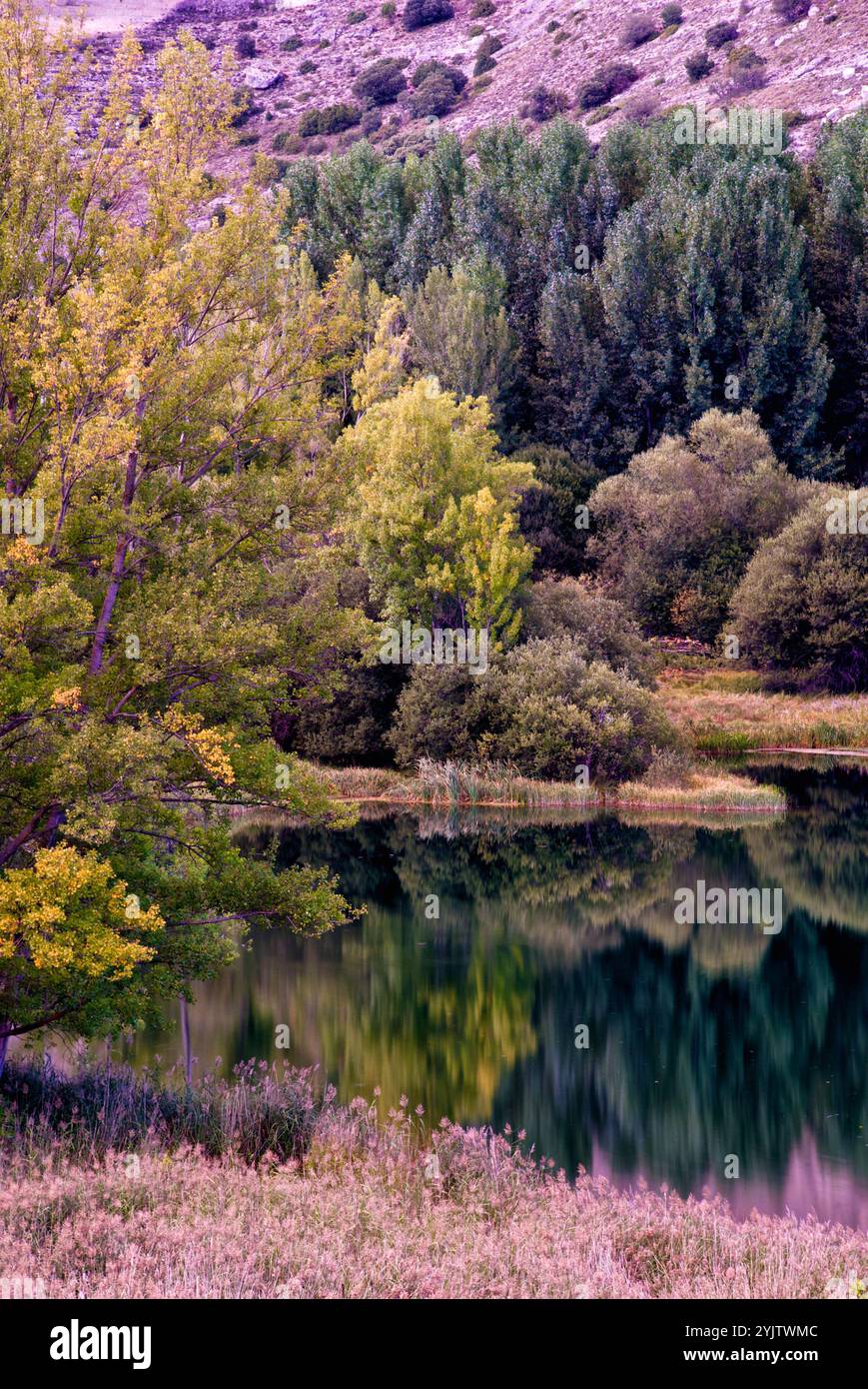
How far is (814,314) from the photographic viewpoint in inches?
2746

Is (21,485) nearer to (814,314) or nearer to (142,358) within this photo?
(142,358)

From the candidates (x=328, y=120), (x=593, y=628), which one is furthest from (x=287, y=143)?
(x=593, y=628)

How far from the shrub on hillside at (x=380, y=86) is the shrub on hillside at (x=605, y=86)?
77.4 ft

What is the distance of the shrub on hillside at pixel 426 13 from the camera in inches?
6280

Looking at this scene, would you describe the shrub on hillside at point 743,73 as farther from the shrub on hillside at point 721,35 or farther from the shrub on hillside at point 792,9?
the shrub on hillside at point 792,9

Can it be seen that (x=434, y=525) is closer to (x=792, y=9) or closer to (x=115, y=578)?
(x=115, y=578)

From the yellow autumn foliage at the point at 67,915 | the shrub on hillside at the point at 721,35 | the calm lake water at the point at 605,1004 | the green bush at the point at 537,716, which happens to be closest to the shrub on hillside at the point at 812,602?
the green bush at the point at 537,716

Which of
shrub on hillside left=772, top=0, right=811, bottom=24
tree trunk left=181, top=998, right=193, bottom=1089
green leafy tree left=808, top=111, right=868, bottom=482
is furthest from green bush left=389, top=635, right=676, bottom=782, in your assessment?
shrub on hillside left=772, top=0, right=811, bottom=24

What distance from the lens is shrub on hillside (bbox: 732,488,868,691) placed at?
185 feet

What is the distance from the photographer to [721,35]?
123 metres

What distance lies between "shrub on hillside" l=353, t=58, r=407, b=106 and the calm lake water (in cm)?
11943

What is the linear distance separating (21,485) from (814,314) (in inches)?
2439

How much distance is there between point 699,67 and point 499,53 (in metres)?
31.7

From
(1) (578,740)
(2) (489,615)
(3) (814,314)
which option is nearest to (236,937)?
(1) (578,740)
